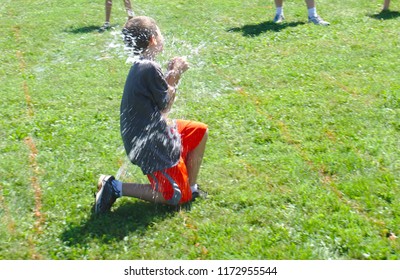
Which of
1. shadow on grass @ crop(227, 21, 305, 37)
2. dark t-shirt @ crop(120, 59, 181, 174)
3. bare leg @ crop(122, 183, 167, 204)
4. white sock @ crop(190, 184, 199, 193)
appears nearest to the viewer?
dark t-shirt @ crop(120, 59, 181, 174)

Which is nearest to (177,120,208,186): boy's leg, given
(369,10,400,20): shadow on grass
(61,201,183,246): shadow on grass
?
(61,201,183,246): shadow on grass

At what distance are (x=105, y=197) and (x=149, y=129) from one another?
584 millimetres

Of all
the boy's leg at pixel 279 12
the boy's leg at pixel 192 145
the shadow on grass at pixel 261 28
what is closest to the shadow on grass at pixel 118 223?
the boy's leg at pixel 192 145

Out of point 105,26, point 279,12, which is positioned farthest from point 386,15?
point 105,26

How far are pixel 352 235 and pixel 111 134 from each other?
2.71 meters

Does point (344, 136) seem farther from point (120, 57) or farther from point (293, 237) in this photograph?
point (120, 57)

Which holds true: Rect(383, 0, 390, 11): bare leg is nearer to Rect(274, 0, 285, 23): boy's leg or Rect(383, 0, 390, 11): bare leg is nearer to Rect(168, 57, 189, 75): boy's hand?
Rect(274, 0, 285, 23): boy's leg

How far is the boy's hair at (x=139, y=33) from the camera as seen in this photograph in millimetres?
4348

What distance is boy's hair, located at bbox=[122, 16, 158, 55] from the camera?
435 cm

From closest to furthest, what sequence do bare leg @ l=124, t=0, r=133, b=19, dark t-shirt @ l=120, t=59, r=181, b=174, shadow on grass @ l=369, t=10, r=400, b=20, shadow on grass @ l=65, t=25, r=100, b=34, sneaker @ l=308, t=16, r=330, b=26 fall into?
dark t-shirt @ l=120, t=59, r=181, b=174
sneaker @ l=308, t=16, r=330, b=26
shadow on grass @ l=369, t=10, r=400, b=20
shadow on grass @ l=65, t=25, r=100, b=34
bare leg @ l=124, t=0, r=133, b=19

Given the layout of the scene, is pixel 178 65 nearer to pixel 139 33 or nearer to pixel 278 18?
pixel 139 33

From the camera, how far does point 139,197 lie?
4469 millimetres

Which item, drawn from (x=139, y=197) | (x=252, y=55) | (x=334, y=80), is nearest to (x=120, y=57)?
(x=252, y=55)

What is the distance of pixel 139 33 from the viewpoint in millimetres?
4344
